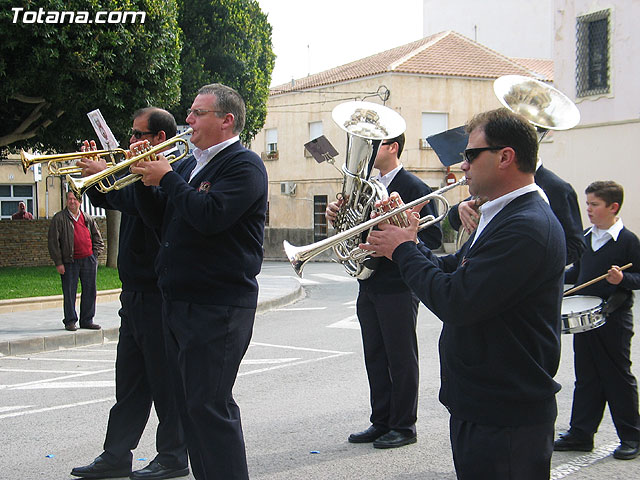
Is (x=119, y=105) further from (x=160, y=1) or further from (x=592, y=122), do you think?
(x=592, y=122)

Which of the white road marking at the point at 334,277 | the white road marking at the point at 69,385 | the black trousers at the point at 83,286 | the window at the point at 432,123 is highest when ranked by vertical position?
the window at the point at 432,123

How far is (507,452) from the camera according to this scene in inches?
108

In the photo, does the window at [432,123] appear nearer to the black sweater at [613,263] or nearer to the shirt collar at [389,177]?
the shirt collar at [389,177]

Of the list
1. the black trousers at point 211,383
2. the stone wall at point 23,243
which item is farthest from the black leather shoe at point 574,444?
the stone wall at point 23,243

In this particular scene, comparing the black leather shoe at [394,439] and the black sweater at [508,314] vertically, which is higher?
the black sweater at [508,314]

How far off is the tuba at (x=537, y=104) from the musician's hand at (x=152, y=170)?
157cm

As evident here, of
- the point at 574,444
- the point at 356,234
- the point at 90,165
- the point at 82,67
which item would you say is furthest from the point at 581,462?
the point at 82,67

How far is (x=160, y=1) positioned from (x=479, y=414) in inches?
502

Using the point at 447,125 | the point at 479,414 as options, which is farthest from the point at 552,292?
the point at 447,125

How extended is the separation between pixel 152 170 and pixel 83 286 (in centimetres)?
746

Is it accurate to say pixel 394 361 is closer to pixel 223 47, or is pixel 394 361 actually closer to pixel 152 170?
pixel 152 170

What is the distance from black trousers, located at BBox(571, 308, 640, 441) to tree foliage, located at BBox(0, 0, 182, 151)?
9.68 meters

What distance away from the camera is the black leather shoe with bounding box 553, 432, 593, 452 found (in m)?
5.14

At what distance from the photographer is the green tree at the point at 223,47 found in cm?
1862
